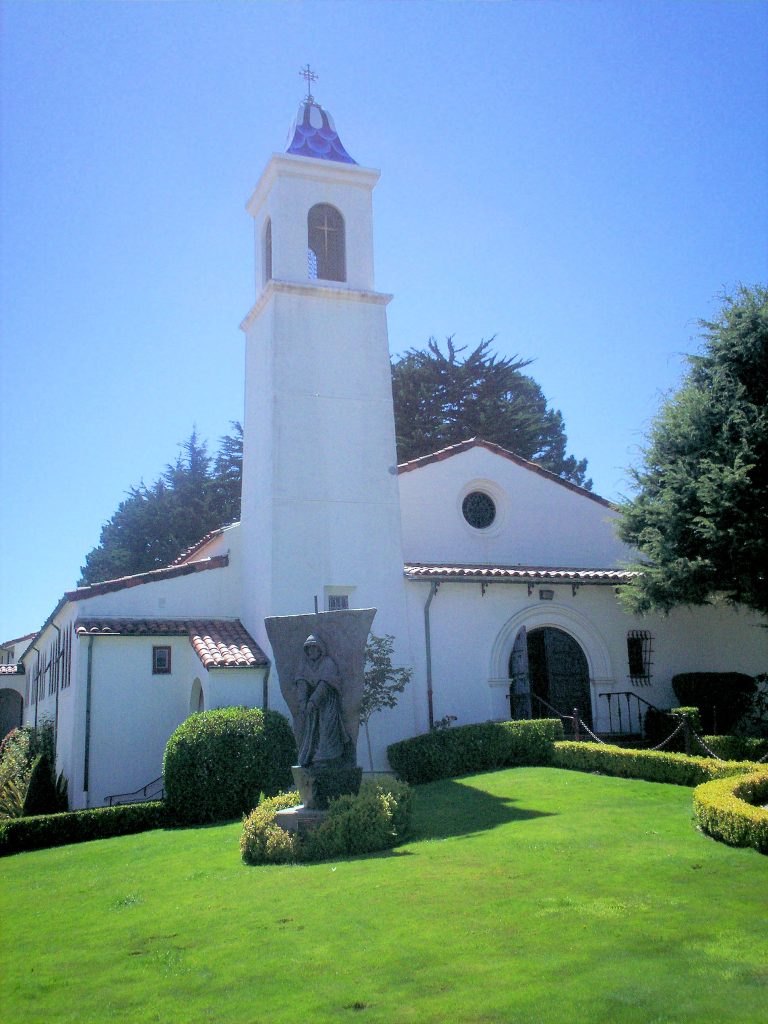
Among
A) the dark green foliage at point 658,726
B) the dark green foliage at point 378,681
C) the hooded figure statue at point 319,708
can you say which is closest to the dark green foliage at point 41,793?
the dark green foliage at point 378,681

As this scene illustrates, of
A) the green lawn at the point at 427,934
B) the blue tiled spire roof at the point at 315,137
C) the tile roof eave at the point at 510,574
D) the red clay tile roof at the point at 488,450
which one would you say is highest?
the blue tiled spire roof at the point at 315,137

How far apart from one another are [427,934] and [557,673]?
15.1 meters

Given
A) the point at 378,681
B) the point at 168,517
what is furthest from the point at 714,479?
the point at 168,517

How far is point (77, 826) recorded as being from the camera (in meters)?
16.4

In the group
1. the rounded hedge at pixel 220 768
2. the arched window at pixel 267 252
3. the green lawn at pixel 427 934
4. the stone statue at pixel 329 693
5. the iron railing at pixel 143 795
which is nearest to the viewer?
the green lawn at pixel 427 934

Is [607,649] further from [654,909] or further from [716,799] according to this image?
[654,909]

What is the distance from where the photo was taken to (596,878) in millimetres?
8906

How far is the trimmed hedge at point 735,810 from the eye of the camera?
10031 millimetres

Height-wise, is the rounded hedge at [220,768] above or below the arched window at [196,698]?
below

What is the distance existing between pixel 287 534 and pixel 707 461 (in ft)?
29.2

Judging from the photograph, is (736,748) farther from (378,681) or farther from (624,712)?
(378,681)

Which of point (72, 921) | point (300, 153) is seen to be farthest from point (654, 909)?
point (300, 153)

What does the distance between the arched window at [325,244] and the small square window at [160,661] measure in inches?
379

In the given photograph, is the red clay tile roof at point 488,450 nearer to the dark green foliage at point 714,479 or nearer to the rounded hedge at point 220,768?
the dark green foliage at point 714,479
